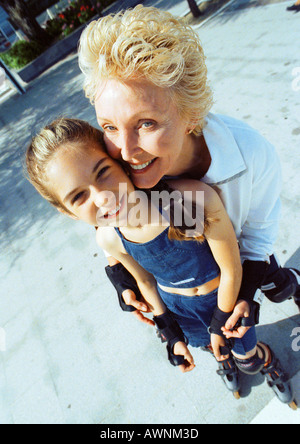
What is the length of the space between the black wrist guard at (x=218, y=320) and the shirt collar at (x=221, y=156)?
2.02 feet

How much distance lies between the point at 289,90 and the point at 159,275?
328 cm

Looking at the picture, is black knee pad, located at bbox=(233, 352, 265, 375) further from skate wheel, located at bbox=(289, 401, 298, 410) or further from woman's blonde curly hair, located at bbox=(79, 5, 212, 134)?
woman's blonde curly hair, located at bbox=(79, 5, 212, 134)

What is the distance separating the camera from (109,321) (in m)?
2.55

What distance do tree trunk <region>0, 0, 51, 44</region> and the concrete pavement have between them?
882cm

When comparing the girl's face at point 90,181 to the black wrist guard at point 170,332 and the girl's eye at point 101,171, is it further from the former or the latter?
the black wrist guard at point 170,332

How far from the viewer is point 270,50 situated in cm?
440

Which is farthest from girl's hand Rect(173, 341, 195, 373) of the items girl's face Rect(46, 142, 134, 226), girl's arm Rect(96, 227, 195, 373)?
girl's face Rect(46, 142, 134, 226)

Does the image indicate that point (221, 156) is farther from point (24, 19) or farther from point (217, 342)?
point (24, 19)

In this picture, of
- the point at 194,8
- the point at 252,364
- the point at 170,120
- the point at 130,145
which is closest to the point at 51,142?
the point at 130,145

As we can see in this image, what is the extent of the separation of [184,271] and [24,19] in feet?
42.2

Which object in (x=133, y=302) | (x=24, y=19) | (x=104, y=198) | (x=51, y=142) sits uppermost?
(x=24, y=19)

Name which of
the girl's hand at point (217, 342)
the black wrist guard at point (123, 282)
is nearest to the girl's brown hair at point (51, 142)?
the black wrist guard at point (123, 282)
